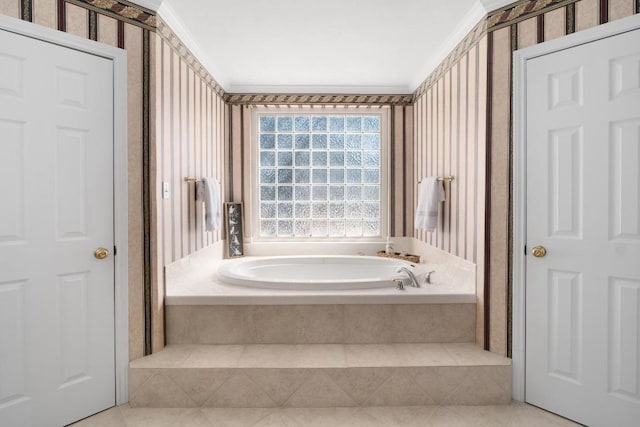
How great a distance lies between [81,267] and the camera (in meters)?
1.97

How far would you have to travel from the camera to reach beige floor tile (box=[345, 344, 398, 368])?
7.00ft

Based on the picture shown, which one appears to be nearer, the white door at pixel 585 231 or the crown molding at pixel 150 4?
the white door at pixel 585 231

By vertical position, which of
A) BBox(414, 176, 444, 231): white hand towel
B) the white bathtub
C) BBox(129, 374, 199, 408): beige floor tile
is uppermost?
BBox(414, 176, 444, 231): white hand towel

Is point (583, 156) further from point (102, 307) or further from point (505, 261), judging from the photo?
point (102, 307)

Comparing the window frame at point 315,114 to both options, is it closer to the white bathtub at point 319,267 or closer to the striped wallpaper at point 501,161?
the white bathtub at point 319,267

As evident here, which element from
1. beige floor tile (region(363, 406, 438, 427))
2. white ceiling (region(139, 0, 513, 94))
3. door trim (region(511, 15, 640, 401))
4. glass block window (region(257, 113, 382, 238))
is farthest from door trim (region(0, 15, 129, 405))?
door trim (region(511, 15, 640, 401))

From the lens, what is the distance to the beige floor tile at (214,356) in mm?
2125

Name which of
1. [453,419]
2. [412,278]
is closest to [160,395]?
[453,419]

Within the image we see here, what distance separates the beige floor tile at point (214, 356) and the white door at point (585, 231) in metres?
1.69

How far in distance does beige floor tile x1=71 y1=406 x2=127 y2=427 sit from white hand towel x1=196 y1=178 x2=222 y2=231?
1.48 meters

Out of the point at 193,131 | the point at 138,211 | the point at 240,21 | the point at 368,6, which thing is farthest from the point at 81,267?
the point at 368,6

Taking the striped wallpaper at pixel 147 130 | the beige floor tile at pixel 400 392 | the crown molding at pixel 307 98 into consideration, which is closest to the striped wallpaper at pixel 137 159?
the striped wallpaper at pixel 147 130

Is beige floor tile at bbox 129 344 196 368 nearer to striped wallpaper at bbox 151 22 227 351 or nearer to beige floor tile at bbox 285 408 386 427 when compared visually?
striped wallpaper at bbox 151 22 227 351

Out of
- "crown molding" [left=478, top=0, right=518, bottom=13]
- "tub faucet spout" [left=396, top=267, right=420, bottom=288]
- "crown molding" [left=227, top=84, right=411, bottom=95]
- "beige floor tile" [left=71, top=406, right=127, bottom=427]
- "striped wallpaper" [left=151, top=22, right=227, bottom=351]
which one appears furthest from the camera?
"crown molding" [left=227, top=84, right=411, bottom=95]
